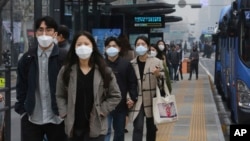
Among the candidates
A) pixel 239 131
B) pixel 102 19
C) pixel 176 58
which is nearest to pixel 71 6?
pixel 102 19

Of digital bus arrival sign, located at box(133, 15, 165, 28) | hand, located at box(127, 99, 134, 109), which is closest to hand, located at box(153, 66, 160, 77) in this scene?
hand, located at box(127, 99, 134, 109)

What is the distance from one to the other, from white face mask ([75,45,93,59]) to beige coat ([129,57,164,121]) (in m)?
2.81

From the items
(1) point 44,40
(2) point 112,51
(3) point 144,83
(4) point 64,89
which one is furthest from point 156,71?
(4) point 64,89

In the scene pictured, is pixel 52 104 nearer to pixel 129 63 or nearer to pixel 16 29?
pixel 129 63

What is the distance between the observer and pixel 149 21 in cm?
2295

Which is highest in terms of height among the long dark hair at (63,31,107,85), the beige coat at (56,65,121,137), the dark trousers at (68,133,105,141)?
the long dark hair at (63,31,107,85)

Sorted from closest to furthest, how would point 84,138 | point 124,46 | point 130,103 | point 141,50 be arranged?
point 84,138
point 130,103
point 141,50
point 124,46

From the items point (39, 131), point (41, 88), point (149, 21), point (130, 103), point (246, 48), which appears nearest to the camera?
point (41, 88)

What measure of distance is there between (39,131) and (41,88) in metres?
0.47

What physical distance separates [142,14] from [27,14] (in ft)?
37.6

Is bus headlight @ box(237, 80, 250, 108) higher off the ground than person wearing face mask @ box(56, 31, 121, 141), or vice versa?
person wearing face mask @ box(56, 31, 121, 141)

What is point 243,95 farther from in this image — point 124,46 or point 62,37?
point 62,37

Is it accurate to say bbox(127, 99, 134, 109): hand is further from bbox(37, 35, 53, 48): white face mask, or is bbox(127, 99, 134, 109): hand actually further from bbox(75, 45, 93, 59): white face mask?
bbox(75, 45, 93, 59): white face mask

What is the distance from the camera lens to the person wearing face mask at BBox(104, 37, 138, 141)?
8.77 meters
